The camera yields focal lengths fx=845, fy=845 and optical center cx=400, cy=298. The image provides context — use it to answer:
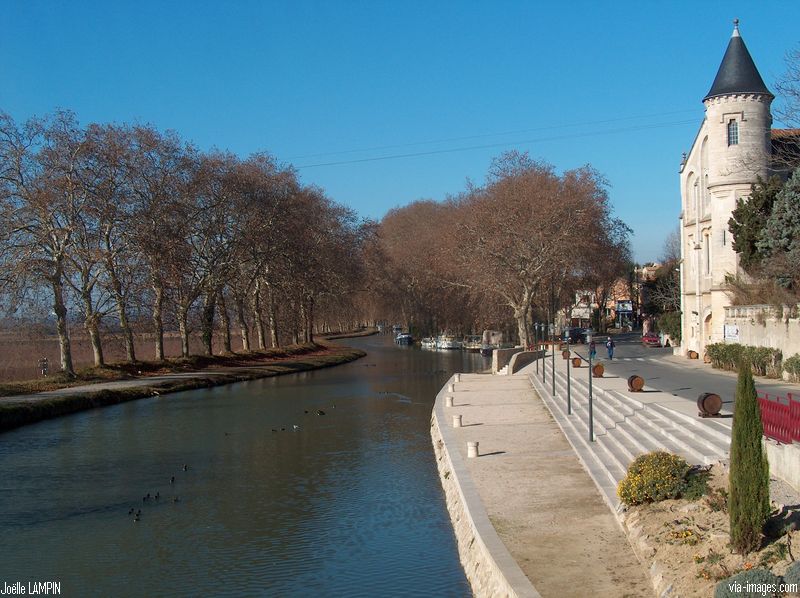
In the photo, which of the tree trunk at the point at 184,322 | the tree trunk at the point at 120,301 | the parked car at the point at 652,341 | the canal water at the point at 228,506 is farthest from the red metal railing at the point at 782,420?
the parked car at the point at 652,341

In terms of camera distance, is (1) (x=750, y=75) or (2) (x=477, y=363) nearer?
(1) (x=750, y=75)

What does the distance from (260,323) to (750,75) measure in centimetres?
3923

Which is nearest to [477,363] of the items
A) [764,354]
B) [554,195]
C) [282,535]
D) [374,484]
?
[554,195]

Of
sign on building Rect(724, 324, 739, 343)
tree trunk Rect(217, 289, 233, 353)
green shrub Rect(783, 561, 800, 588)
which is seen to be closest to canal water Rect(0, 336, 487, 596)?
green shrub Rect(783, 561, 800, 588)

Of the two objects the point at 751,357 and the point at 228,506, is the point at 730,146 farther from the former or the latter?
the point at 228,506

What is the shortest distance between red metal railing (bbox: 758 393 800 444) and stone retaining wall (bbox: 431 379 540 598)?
13.9 feet

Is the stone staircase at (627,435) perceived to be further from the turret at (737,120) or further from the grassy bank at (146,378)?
the grassy bank at (146,378)

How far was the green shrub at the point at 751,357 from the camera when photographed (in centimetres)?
3253

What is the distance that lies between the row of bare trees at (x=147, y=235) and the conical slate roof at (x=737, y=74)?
93.0ft

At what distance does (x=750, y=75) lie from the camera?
1593 inches

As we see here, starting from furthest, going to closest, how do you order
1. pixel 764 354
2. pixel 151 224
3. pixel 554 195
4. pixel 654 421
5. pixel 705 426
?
pixel 554 195
pixel 151 224
pixel 764 354
pixel 654 421
pixel 705 426

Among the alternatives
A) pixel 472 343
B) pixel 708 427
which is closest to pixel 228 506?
pixel 708 427

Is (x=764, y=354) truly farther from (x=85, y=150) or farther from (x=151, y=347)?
(x=151, y=347)

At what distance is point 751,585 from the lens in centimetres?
778
